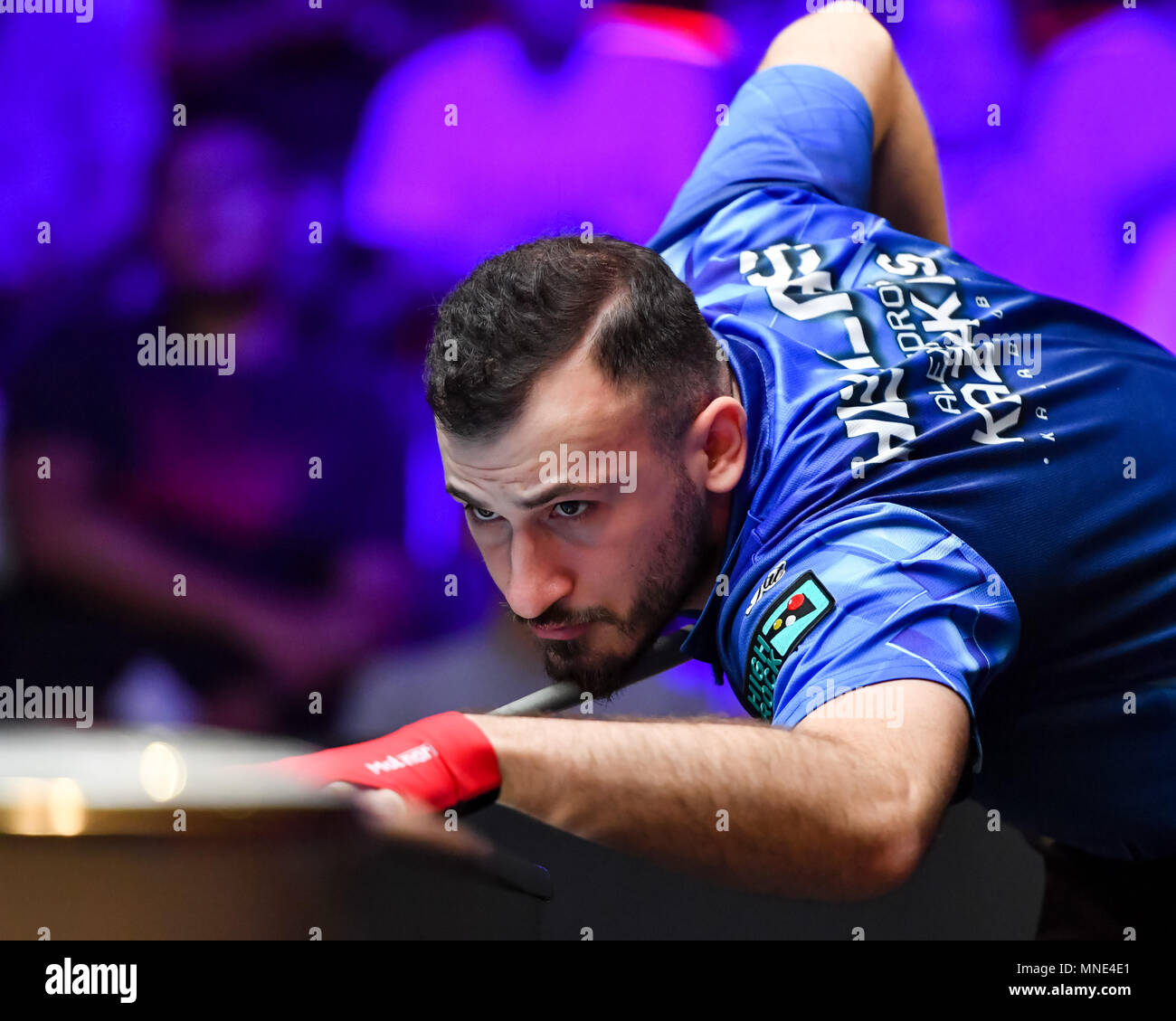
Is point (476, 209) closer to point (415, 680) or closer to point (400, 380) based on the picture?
point (400, 380)

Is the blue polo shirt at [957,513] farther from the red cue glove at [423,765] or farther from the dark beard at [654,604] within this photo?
the red cue glove at [423,765]

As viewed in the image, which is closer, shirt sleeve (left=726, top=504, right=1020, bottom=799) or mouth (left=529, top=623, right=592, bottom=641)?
shirt sleeve (left=726, top=504, right=1020, bottom=799)

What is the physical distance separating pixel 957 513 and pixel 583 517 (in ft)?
1.25

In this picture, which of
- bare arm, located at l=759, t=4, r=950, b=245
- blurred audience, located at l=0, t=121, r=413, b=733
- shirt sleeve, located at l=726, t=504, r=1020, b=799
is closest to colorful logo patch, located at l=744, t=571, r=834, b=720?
shirt sleeve, located at l=726, t=504, r=1020, b=799

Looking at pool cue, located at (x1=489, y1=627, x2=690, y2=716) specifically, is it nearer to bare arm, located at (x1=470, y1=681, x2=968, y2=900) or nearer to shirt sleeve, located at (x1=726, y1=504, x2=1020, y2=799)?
shirt sleeve, located at (x1=726, y1=504, x2=1020, y2=799)

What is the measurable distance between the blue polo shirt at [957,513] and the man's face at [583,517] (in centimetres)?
7

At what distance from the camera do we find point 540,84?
91.0 inches

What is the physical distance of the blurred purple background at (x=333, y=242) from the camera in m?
2.21

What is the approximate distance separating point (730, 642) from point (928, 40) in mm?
1758

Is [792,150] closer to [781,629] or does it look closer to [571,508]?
[571,508]

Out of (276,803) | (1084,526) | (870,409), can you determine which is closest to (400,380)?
(870,409)

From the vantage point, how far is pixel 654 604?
1.22 meters

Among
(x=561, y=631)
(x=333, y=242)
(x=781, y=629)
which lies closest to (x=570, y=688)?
(x=561, y=631)

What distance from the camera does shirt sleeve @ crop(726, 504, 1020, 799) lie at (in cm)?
90
